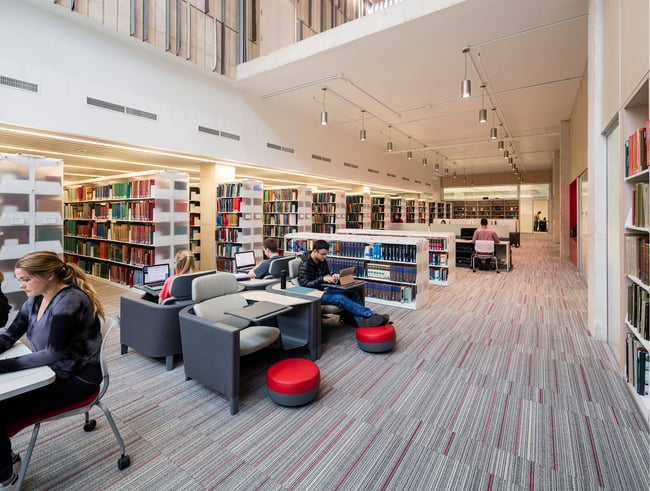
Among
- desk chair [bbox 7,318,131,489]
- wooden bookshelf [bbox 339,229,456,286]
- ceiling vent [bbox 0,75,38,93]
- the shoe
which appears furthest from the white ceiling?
desk chair [bbox 7,318,131,489]

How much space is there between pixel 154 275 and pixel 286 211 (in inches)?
226

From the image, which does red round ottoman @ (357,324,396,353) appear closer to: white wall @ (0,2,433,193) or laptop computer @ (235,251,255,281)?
laptop computer @ (235,251,255,281)

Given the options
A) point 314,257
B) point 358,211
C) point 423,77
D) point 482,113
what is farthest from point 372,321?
point 358,211

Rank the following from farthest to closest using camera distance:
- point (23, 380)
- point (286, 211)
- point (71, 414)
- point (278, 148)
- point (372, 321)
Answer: point (286, 211)
point (278, 148)
point (372, 321)
point (71, 414)
point (23, 380)

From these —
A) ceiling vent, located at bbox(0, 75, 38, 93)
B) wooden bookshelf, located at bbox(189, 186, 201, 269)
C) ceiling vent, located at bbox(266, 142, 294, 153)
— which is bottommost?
wooden bookshelf, located at bbox(189, 186, 201, 269)

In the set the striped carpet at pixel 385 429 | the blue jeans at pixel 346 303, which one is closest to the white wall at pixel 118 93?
the striped carpet at pixel 385 429

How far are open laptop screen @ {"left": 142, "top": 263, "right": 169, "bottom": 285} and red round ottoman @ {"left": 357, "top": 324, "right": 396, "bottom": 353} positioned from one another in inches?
A: 105

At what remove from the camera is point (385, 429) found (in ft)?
8.26

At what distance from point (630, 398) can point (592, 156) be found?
288 cm

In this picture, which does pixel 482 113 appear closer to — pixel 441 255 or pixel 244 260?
pixel 441 255

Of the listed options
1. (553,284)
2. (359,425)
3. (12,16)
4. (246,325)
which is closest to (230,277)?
(246,325)

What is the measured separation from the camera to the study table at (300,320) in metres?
3.51

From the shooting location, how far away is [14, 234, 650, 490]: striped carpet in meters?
2.06

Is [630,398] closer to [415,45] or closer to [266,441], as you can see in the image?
[266,441]
